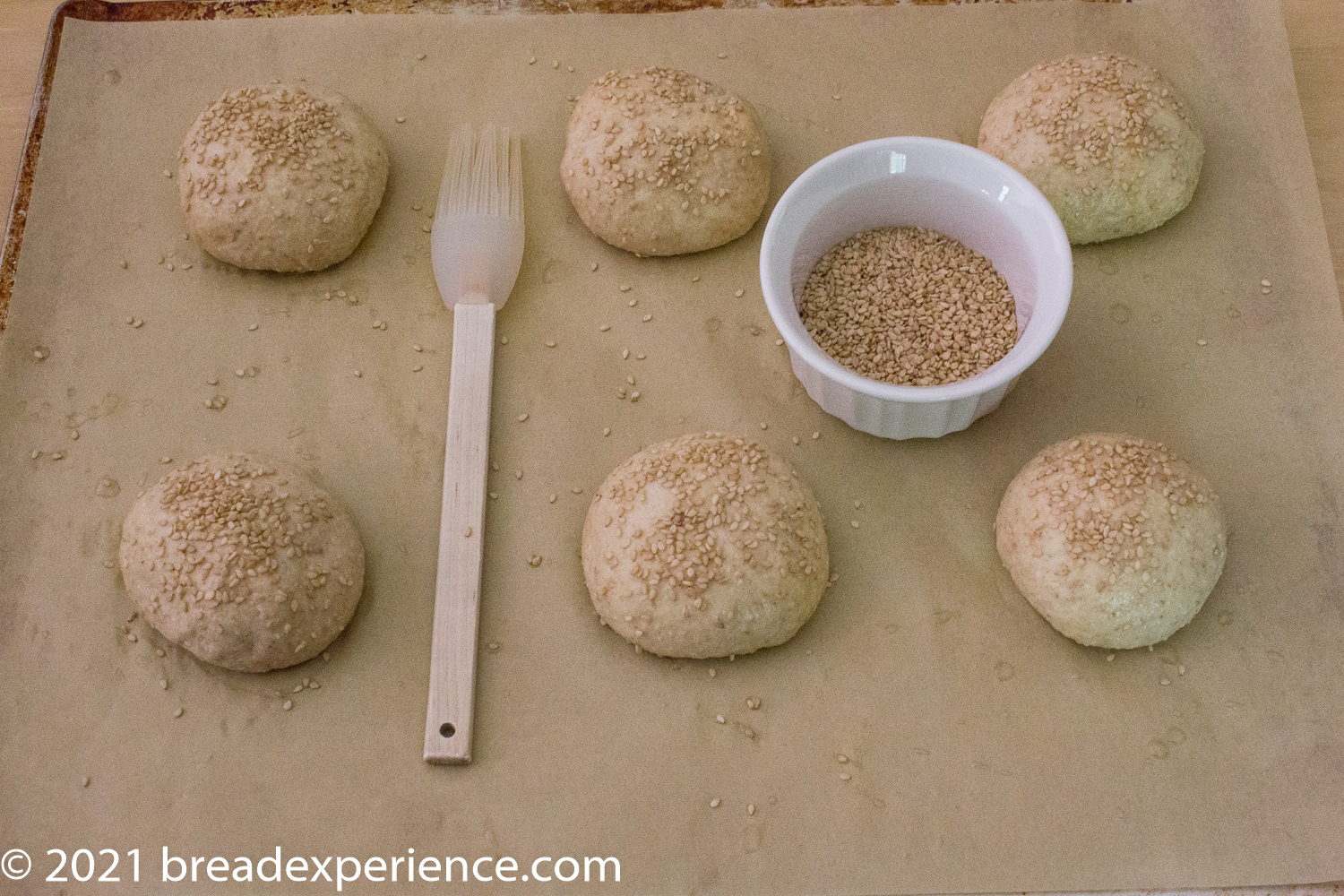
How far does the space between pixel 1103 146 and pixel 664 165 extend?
0.84 meters

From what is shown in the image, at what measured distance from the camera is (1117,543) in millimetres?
1732

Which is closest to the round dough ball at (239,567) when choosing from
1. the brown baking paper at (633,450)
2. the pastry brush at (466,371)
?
the brown baking paper at (633,450)

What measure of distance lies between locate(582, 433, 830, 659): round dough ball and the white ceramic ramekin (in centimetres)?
23

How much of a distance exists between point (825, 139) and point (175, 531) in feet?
4.85

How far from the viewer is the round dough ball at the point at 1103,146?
1.97m

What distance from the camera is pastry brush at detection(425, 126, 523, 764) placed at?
1772 mm

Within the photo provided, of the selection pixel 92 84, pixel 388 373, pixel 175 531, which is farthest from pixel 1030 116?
pixel 92 84

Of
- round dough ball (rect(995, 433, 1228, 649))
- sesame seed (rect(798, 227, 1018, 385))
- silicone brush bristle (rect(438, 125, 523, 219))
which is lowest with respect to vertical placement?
round dough ball (rect(995, 433, 1228, 649))

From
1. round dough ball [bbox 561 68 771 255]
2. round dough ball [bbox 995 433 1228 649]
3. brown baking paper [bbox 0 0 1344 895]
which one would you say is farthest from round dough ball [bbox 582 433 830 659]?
round dough ball [bbox 561 68 771 255]

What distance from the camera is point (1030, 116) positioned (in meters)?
2.01

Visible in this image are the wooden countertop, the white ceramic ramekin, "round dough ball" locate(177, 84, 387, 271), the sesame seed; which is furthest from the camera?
the wooden countertop

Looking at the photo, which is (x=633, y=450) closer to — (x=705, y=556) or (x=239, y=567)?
(x=705, y=556)

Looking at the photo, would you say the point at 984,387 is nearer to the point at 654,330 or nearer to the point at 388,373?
the point at 654,330

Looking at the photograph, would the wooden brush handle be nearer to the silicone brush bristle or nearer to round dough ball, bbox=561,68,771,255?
the silicone brush bristle
